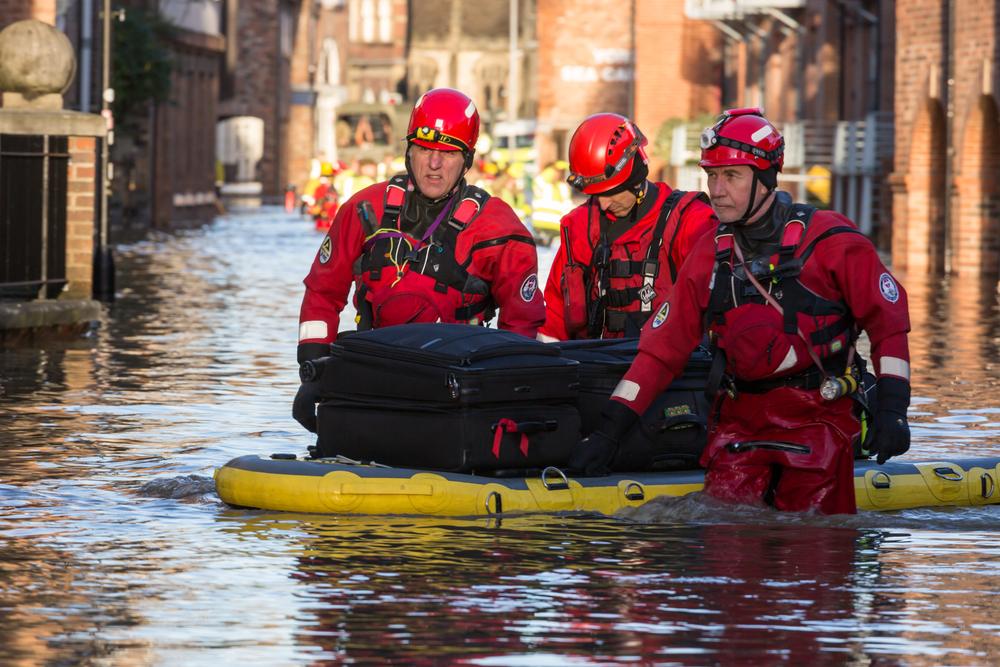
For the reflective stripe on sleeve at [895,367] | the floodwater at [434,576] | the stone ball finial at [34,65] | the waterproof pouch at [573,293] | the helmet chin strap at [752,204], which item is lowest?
the floodwater at [434,576]

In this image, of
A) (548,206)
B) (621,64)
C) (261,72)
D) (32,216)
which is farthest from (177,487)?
(261,72)

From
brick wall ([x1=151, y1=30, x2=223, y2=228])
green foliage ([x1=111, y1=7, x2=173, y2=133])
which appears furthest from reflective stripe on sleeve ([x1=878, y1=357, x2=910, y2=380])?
brick wall ([x1=151, y1=30, x2=223, y2=228])

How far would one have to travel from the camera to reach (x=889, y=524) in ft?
31.2

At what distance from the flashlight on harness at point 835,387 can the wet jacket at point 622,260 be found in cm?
177

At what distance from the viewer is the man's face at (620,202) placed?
1041 cm

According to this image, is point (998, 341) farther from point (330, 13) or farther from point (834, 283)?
point (330, 13)

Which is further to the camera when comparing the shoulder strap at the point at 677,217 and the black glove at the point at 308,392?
the shoulder strap at the point at 677,217

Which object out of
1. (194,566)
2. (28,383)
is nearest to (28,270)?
(28,383)

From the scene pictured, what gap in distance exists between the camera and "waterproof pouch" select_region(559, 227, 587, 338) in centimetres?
1059

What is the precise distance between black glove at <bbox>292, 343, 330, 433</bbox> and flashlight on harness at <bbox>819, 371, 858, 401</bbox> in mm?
2125

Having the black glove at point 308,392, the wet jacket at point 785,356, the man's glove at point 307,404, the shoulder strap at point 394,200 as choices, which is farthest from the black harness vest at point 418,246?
the wet jacket at point 785,356

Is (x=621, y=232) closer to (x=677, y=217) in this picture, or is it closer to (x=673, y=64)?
(x=677, y=217)

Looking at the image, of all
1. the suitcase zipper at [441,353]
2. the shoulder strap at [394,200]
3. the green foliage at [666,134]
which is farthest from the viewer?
the green foliage at [666,134]

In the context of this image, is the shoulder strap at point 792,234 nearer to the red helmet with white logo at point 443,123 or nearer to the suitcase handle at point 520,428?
the suitcase handle at point 520,428
